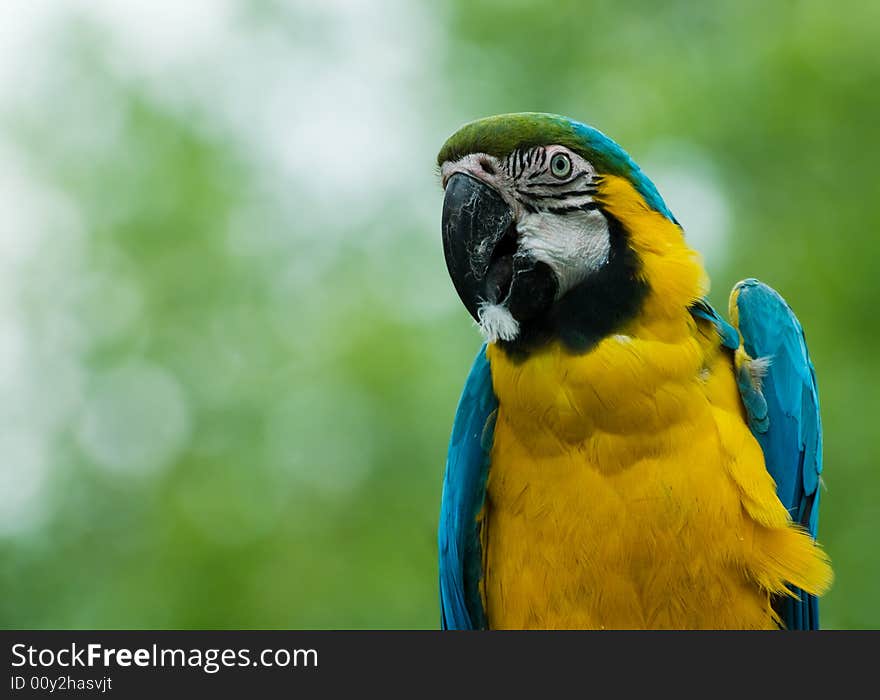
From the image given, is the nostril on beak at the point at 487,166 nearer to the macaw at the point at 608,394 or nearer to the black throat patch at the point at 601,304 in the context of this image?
the macaw at the point at 608,394

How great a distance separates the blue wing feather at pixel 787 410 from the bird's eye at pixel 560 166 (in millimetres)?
749

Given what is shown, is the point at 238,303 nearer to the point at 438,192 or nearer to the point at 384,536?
the point at 384,536

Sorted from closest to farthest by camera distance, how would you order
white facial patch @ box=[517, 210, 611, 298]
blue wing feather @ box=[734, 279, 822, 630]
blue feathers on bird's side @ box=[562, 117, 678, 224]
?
white facial patch @ box=[517, 210, 611, 298] → blue feathers on bird's side @ box=[562, 117, 678, 224] → blue wing feather @ box=[734, 279, 822, 630]

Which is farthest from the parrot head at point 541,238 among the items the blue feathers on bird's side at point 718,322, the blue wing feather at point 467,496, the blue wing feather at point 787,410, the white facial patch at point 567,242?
the blue wing feather at point 787,410

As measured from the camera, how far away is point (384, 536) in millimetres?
6441

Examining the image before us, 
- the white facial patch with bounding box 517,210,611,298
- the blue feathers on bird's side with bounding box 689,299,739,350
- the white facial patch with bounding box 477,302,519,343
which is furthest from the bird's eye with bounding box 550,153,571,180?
the blue feathers on bird's side with bounding box 689,299,739,350

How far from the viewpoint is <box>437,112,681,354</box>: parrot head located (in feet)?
7.94

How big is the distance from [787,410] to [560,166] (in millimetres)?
1006

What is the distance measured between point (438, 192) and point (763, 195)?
4544mm

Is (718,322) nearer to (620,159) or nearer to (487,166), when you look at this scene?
(620,159)

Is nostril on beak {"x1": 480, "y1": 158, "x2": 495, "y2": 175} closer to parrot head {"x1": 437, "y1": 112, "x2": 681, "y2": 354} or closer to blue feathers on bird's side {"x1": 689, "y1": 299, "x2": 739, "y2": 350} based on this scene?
parrot head {"x1": 437, "y1": 112, "x2": 681, "y2": 354}

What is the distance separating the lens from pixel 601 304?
8.00ft

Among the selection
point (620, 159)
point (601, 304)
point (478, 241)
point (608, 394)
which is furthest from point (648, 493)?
point (620, 159)

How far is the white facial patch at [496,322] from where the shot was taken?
7.97ft
